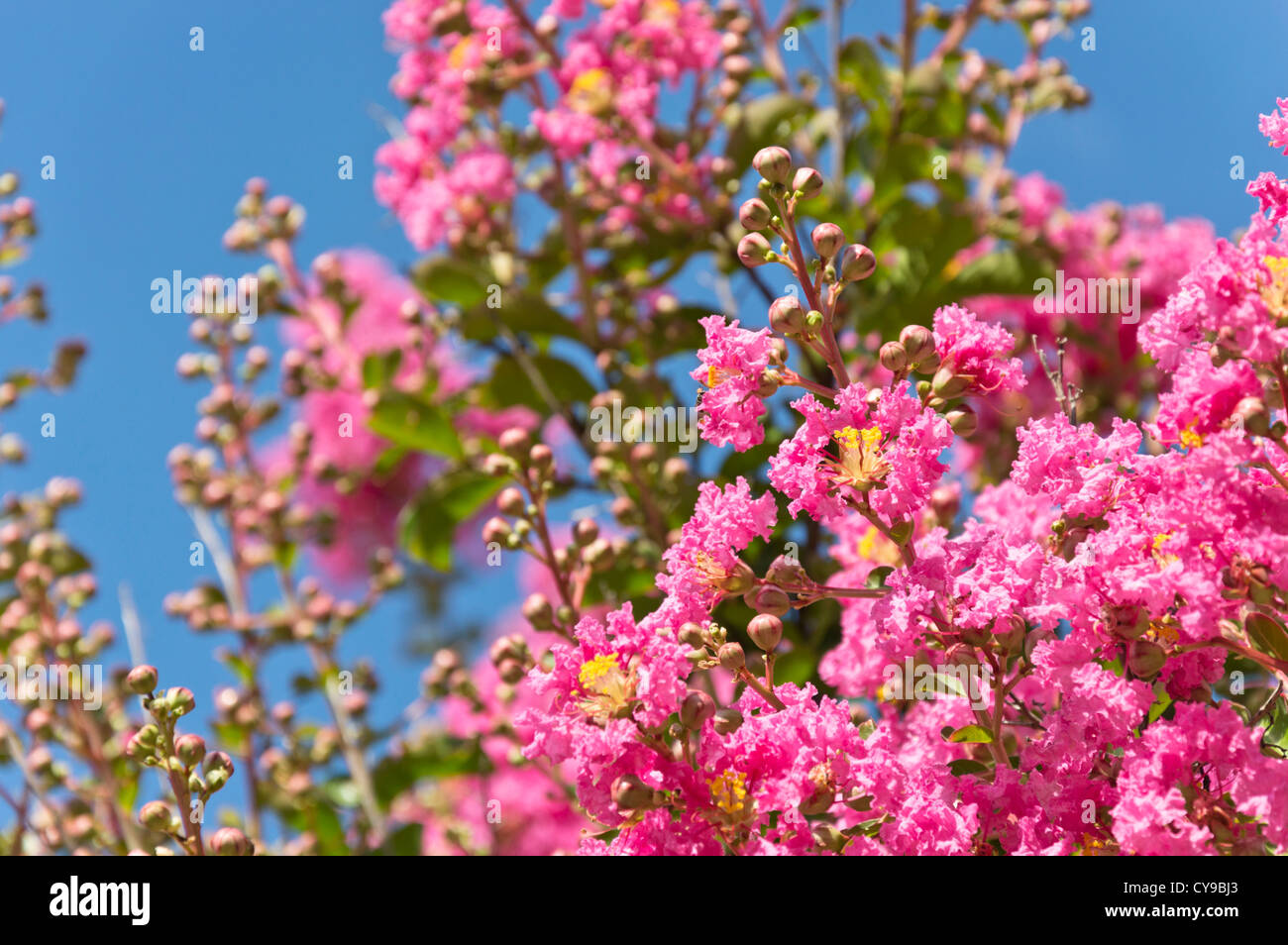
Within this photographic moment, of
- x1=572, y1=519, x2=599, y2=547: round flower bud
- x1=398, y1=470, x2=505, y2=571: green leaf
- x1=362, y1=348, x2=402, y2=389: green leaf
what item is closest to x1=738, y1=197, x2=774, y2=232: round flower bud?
x1=572, y1=519, x2=599, y2=547: round flower bud

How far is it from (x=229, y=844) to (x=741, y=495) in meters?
0.65

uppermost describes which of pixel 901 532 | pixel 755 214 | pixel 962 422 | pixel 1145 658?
pixel 755 214

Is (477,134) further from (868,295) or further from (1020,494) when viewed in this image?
(1020,494)

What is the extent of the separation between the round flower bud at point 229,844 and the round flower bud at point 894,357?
33.1 inches

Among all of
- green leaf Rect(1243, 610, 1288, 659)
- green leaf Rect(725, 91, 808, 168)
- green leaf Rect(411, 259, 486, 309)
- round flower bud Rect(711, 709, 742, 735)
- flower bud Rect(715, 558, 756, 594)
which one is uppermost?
green leaf Rect(725, 91, 808, 168)

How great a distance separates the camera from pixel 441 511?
2406 millimetres

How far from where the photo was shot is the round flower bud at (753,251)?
1.24 meters

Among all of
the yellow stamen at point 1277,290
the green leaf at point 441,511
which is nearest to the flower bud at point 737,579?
the yellow stamen at point 1277,290

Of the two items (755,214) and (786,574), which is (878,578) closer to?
(786,574)

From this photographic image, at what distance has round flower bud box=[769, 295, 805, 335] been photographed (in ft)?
3.83

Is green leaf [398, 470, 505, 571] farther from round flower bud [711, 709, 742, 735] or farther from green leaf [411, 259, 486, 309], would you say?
round flower bud [711, 709, 742, 735]

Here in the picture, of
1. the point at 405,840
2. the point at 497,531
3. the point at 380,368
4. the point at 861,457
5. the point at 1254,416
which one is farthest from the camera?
the point at 380,368

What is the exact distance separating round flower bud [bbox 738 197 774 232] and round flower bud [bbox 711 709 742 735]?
50 cm

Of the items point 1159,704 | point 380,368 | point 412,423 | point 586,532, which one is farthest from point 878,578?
point 380,368
